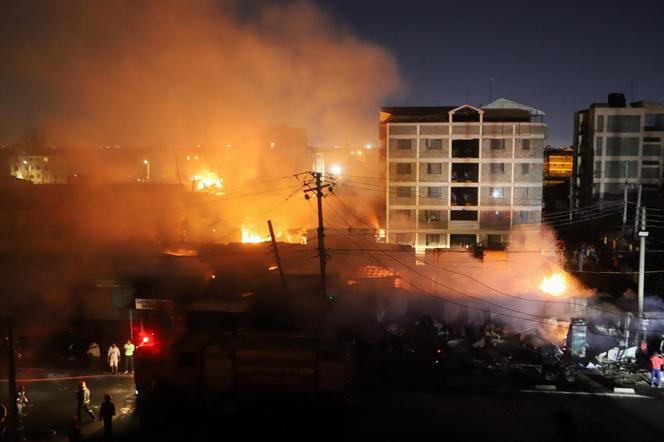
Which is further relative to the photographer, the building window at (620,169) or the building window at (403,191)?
the building window at (620,169)

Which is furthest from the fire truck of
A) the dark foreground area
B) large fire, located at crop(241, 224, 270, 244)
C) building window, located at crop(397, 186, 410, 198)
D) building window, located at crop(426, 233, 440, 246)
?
building window, located at crop(426, 233, 440, 246)

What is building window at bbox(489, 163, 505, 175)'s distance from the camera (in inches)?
1216

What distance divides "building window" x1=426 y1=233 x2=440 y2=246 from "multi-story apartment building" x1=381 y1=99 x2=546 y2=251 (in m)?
0.06

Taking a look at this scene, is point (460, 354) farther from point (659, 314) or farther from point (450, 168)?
point (450, 168)

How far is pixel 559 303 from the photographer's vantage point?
1623 centimetres

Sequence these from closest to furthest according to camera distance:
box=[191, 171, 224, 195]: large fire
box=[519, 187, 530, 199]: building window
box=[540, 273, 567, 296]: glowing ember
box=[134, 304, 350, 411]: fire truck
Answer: box=[134, 304, 350, 411]: fire truck → box=[540, 273, 567, 296]: glowing ember → box=[519, 187, 530, 199]: building window → box=[191, 171, 224, 195]: large fire

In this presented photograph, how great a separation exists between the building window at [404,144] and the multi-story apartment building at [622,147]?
48.3 feet

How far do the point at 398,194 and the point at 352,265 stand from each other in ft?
36.5

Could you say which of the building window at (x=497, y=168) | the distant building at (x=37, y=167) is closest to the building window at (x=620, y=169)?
the building window at (x=497, y=168)

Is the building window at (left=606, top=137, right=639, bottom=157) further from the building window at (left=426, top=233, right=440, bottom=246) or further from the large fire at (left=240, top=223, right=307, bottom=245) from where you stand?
the large fire at (left=240, top=223, right=307, bottom=245)

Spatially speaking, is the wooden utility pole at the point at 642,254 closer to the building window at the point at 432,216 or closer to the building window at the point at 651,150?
the building window at the point at 432,216

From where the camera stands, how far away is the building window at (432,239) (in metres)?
31.6

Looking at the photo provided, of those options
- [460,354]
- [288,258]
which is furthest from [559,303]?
[288,258]

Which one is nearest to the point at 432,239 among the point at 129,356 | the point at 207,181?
the point at 207,181
